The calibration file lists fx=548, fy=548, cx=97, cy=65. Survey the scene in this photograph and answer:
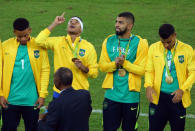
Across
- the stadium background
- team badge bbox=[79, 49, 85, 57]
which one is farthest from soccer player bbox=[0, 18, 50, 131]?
the stadium background

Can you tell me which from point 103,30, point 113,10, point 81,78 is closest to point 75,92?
point 81,78

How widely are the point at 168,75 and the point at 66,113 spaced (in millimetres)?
2413

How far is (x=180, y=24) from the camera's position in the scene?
797 inches

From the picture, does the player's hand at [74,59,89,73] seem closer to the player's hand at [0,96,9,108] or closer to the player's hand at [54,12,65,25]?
the player's hand at [54,12,65,25]

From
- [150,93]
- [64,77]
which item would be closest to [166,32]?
[150,93]

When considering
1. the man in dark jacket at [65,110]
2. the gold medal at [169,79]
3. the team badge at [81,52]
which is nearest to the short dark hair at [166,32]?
the gold medal at [169,79]

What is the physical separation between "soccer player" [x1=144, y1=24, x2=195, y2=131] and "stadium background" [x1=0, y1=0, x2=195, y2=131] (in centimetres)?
858

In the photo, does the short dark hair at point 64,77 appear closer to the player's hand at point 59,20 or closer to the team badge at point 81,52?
the team badge at point 81,52

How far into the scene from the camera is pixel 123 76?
9.14 meters

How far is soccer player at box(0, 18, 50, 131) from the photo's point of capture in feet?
29.0

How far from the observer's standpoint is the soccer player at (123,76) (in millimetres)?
9102

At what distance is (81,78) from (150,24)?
11.6 meters

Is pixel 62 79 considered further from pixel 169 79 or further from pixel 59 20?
pixel 169 79

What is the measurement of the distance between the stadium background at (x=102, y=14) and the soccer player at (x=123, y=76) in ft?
27.3
